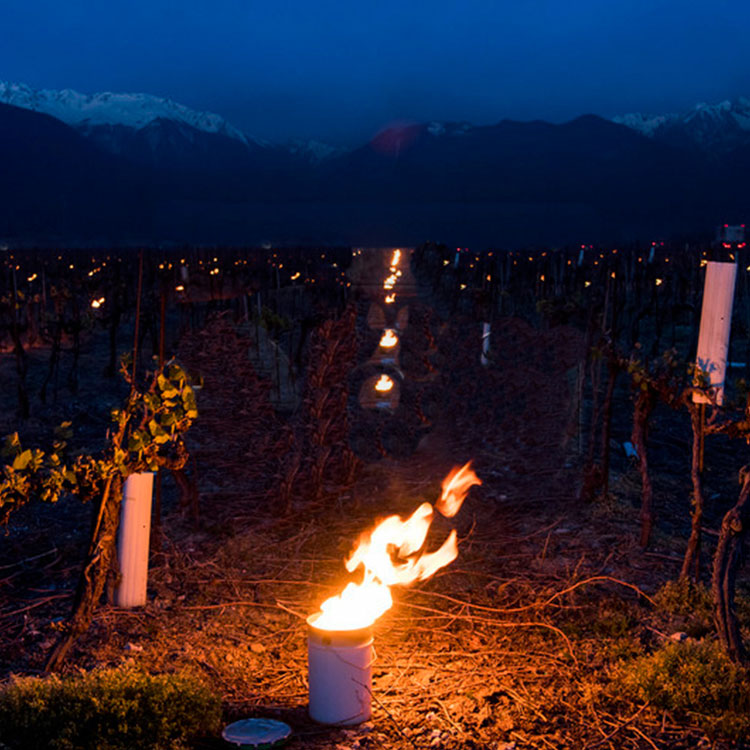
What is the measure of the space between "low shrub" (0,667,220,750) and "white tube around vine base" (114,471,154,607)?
5.07 ft

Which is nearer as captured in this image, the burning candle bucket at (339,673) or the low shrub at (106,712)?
the low shrub at (106,712)

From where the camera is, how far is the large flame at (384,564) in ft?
14.1

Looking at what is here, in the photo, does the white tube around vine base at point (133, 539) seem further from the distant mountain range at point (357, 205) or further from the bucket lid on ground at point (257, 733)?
the distant mountain range at point (357, 205)

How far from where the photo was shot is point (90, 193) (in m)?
152

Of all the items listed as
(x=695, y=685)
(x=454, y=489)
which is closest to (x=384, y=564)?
(x=695, y=685)

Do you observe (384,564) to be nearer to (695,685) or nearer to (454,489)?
(695,685)

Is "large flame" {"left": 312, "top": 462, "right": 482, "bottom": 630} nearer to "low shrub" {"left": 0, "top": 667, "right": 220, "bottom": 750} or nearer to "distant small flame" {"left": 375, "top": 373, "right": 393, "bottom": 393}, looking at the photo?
"low shrub" {"left": 0, "top": 667, "right": 220, "bottom": 750}

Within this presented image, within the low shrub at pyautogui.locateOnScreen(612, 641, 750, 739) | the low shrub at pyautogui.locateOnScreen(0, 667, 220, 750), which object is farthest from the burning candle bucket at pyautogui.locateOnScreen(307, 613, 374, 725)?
the low shrub at pyautogui.locateOnScreen(612, 641, 750, 739)

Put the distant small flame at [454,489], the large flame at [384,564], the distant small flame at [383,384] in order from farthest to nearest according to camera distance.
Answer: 1. the distant small flame at [383,384]
2. the distant small flame at [454,489]
3. the large flame at [384,564]

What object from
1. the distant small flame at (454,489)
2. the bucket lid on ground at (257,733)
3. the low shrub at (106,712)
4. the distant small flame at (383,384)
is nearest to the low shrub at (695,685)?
the bucket lid on ground at (257,733)

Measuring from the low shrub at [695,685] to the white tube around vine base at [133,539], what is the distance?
305 centimetres

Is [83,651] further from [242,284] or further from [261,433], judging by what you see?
[242,284]

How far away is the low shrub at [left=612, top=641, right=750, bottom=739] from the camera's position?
411 centimetres

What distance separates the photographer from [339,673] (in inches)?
160
